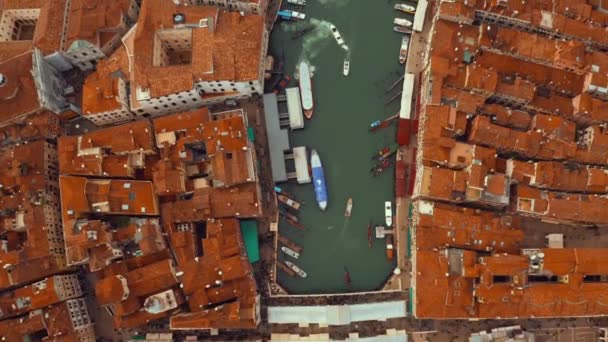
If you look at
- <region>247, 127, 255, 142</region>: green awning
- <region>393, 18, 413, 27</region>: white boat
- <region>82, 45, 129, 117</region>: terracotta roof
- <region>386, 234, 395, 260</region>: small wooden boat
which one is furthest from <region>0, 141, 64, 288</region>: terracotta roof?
<region>393, 18, 413, 27</region>: white boat

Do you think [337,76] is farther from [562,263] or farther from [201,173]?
[562,263]

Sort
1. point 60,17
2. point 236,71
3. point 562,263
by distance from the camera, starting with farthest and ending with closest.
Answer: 1. point 60,17
2. point 236,71
3. point 562,263

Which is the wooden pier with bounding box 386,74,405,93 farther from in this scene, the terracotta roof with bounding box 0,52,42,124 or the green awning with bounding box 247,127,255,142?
the terracotta roof with bounding box 0,52,42,124

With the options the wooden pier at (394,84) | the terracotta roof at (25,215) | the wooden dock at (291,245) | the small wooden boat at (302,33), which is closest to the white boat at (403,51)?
the wooden pier at (394,84)

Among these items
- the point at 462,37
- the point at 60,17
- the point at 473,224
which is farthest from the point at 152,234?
the point at 462,37

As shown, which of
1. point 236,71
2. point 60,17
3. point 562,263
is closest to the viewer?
point 562,263

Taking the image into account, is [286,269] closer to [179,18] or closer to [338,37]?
[338,37]
